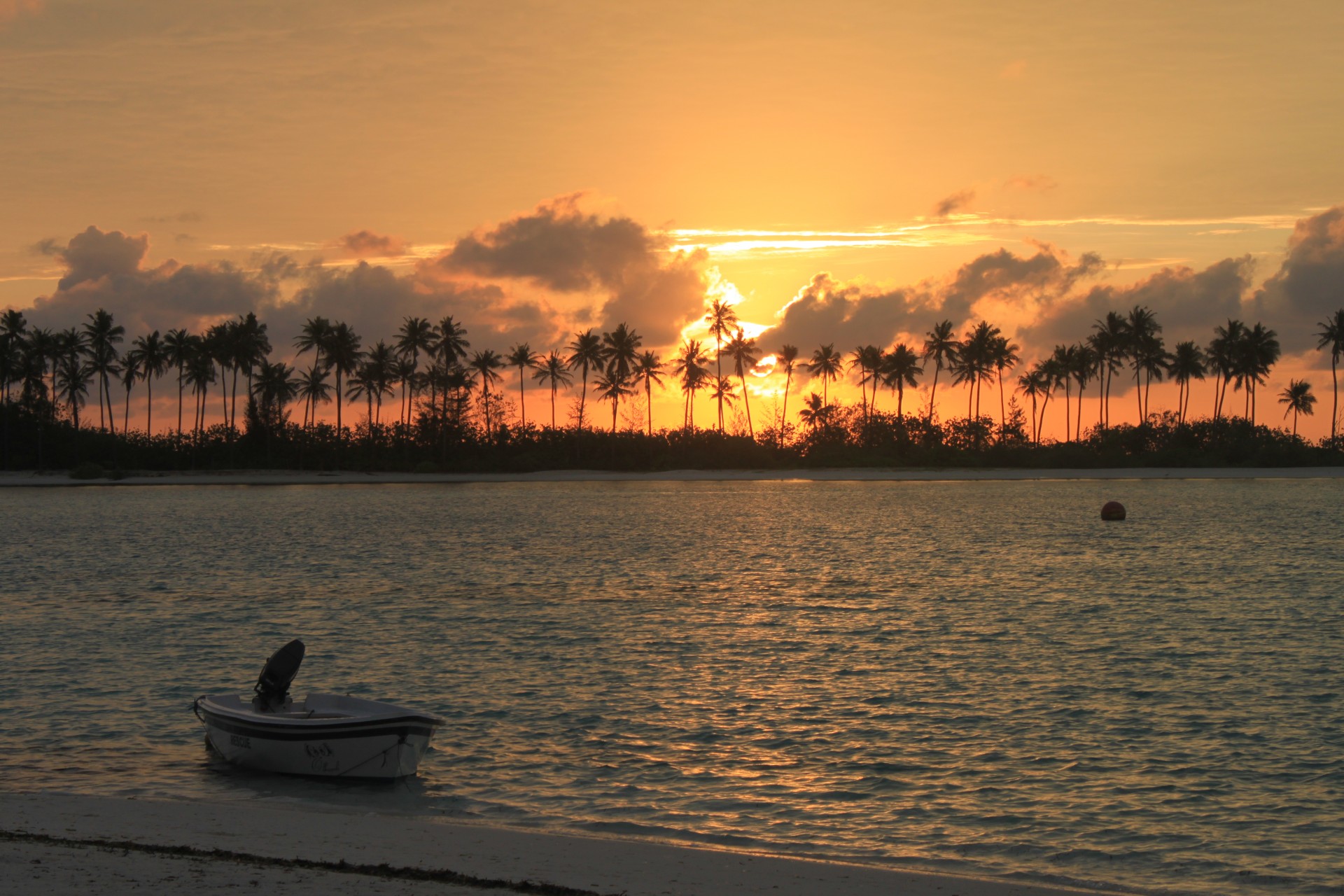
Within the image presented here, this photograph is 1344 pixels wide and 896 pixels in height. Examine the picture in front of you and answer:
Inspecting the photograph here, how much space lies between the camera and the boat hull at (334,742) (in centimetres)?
1567

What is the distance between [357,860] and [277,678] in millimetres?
6310

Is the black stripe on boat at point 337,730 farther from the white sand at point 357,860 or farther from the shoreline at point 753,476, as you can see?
the shoreline at point 753,476

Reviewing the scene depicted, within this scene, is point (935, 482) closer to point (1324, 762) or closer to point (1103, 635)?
point (1103, 635)

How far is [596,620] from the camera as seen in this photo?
33.8 metres

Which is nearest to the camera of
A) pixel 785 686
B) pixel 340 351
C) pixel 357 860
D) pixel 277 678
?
pixel 357 860

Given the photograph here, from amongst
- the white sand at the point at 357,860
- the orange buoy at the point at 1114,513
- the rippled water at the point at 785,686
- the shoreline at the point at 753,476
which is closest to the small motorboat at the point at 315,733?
the rippled water at the point at 785,686

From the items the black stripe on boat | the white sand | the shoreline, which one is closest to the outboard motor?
the black stripe on boat

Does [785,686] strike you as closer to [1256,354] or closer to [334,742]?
[334,742]

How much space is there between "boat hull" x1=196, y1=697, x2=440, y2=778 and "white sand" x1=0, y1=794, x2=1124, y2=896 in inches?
71.7

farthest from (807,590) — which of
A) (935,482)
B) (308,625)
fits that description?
(935,482)

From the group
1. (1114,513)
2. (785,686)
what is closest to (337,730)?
(785,686)

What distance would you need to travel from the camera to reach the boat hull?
617 inches

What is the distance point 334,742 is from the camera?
15836 millimetres

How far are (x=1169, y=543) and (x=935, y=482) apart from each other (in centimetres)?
10153
